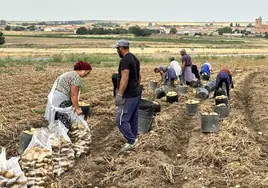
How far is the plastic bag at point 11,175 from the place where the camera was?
5.23 metres

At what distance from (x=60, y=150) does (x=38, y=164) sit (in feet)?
2.72

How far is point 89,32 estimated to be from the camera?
425 ft

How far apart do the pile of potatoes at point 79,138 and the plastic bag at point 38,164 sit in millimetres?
1267

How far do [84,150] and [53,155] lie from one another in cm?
121

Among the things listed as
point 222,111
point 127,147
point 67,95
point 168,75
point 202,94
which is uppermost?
point 67,95

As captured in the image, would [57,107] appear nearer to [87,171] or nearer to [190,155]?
[87,171]

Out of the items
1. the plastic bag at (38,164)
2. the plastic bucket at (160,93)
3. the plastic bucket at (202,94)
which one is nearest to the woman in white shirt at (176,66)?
the plastic bucket at (202,94)

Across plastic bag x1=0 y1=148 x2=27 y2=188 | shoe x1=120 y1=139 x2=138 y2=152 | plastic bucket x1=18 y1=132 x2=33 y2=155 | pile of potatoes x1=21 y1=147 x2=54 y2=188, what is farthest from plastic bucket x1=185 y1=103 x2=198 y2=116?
plastic bag x1=0 y1=148 x2=27 y2=188

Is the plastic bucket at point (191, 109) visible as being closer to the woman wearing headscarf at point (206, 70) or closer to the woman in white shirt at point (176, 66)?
the woman in white shirt at point (176, 66)

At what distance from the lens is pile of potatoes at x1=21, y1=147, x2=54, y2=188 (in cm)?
573

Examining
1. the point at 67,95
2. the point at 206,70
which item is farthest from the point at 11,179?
the point at 206,70

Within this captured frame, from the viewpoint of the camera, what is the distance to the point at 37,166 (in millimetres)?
5797

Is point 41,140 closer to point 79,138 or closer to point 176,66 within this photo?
point 79,138

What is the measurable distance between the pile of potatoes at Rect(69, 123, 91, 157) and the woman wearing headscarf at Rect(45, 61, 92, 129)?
120mm
